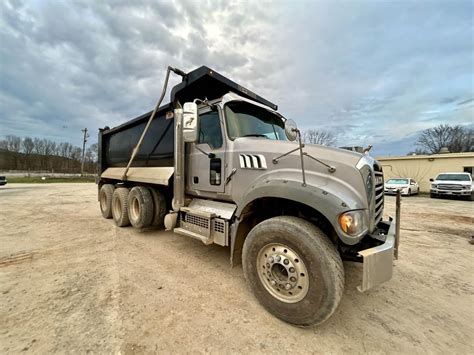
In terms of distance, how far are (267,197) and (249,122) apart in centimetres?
137

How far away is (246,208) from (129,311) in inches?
65.6

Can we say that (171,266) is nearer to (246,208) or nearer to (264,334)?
(246,208)

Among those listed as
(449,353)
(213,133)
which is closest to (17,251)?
(213,133)

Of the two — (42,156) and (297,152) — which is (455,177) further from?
(42,156)

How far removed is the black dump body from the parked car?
54.3 feet

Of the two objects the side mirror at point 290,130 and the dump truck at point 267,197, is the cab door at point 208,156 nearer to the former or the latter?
the dump truck at point 267,197

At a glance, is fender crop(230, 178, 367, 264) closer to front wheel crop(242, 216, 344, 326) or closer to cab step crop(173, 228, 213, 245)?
front wheel crop(242, 216, 344, 326)

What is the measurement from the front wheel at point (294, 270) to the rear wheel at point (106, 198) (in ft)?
17.8

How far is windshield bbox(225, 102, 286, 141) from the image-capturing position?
325 centimetres

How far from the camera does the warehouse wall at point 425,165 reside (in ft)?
64.1

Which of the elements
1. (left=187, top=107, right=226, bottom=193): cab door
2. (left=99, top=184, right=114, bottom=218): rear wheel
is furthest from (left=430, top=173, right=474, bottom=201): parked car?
(left=99, top=184, right=114, bottom=218): rear wheel

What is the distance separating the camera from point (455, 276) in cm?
332

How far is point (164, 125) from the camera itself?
450 centimetres

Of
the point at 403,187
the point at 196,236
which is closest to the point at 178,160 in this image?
the point at 196,236
